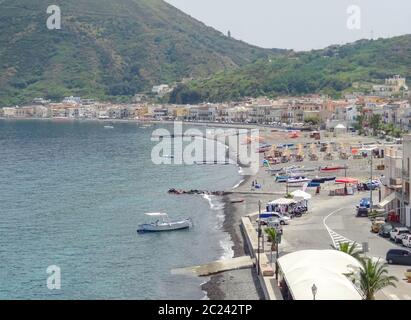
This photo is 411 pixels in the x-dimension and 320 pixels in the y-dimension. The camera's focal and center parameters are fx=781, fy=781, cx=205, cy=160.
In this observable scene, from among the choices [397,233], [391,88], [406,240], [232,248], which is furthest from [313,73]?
[406,240]

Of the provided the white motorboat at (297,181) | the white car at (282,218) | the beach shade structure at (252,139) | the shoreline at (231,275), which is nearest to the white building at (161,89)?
the beach shade structure at (252,139)

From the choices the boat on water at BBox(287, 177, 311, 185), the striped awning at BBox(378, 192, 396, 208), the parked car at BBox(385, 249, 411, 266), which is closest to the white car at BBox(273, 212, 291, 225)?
the striped awning at BBox(378, 192, 396, 208)

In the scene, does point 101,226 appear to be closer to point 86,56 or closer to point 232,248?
point 232,248

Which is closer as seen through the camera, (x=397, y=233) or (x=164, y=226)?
(x=397, y=233)

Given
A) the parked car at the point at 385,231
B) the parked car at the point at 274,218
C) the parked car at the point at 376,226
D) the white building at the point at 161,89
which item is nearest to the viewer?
the parked car at the point at 385,231

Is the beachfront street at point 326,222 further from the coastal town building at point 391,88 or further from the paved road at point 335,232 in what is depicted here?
the coastal town building at point 391,88

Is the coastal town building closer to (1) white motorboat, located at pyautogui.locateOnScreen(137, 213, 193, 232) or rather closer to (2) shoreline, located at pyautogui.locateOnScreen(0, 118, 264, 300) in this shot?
(2) shoreline, located at pyautogui.locateOnScreen(0, 118, 264, 300)
